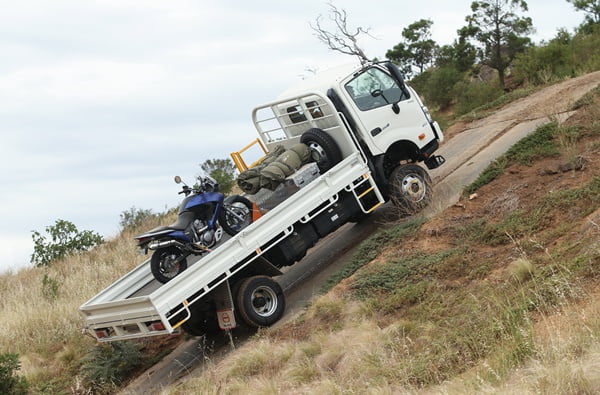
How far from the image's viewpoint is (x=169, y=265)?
970 cm

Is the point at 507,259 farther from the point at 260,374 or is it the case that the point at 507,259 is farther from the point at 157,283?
the point at 157,283

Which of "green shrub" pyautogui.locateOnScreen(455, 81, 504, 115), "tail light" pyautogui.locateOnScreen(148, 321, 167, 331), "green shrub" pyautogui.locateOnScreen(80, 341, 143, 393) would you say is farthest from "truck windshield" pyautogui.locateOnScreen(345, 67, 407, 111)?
"green shrub" pyautogui.locateOnScreen(455, 81, 504, 115)

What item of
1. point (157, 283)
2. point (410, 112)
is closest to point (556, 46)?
point (410, 112)

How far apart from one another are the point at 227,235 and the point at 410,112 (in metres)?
3.98

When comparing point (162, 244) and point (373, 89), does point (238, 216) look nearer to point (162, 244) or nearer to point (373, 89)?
point (162, 244)

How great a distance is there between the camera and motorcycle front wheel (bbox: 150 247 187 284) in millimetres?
9570

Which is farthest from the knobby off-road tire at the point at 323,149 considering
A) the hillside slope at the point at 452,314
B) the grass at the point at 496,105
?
the grass at the point at 496,105

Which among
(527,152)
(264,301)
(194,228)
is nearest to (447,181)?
(527,152)

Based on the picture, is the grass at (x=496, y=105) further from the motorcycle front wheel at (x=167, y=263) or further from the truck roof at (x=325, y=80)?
the motorcycle front wheel at (x=167, y=263)

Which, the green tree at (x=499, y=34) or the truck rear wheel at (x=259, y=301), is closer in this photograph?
the truck rear wheel at (x=259, y=301)

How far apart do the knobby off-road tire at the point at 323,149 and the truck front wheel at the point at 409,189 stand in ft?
3.74

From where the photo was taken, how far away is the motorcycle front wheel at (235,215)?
10406 mm

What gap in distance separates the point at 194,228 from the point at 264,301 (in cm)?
140

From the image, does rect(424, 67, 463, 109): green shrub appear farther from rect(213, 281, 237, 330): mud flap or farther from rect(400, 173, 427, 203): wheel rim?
rect(213, 281, 237, 330): mud flap
